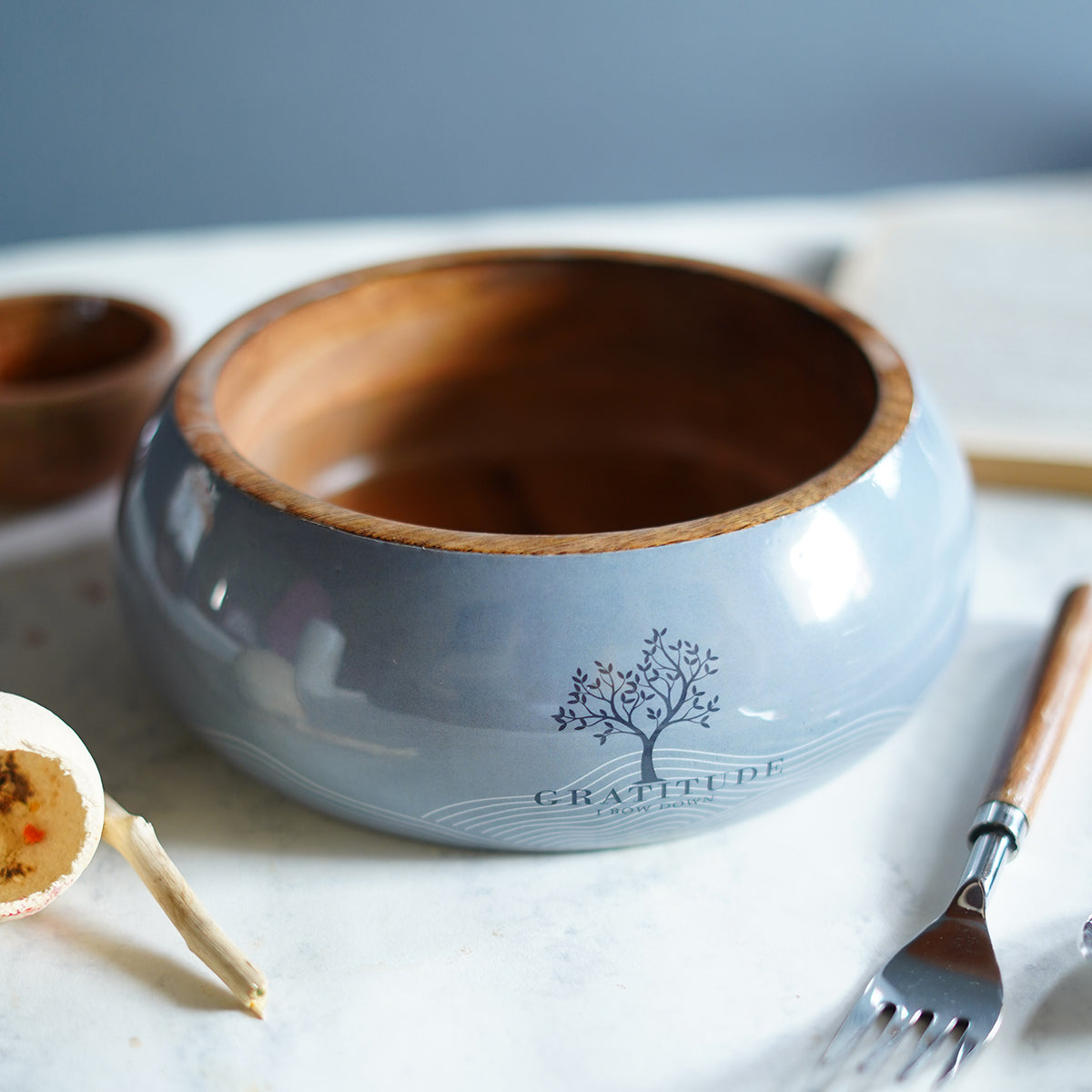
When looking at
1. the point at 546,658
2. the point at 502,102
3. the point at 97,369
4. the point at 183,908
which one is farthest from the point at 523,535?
the point at 502,102

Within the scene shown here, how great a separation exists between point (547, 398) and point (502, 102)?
774mm

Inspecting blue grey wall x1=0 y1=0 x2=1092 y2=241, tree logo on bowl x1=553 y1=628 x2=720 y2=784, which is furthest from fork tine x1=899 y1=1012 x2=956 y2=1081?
blue grey wall x1=0 y1=0 x2=1092 y2=241

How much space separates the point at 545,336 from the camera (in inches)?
23.5

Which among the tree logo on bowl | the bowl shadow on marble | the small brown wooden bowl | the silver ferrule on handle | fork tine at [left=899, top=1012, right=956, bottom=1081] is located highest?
the tree logo on bowl

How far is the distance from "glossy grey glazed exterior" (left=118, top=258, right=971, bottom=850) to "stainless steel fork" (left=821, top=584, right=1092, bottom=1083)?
51mm

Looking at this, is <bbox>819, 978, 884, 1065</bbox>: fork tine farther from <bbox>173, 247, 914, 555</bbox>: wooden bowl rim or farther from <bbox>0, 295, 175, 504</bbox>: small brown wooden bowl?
<bbox>0, 295, 175, 504</bbox>: small brown wooden bowl

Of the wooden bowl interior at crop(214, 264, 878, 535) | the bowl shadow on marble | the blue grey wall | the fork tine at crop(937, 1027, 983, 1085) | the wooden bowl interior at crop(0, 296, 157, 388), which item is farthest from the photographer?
the blue grey wall

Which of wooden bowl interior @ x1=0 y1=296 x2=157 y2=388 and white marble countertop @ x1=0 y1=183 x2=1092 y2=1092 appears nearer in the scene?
white marble countertop @ x1=0 y1=183 x2=1092 y2=1092

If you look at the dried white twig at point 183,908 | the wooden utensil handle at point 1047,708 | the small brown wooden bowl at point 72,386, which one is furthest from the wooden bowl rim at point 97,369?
the wooden utensil handle at point 1047,708

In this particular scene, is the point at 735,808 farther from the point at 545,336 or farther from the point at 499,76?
the point at 499,76

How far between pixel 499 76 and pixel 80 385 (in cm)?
81

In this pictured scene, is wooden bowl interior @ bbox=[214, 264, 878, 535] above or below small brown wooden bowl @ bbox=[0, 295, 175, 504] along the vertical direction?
above

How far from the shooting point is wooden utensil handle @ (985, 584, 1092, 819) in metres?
0.42

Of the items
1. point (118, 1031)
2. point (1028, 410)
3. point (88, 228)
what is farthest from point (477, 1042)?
point (88, 228)
